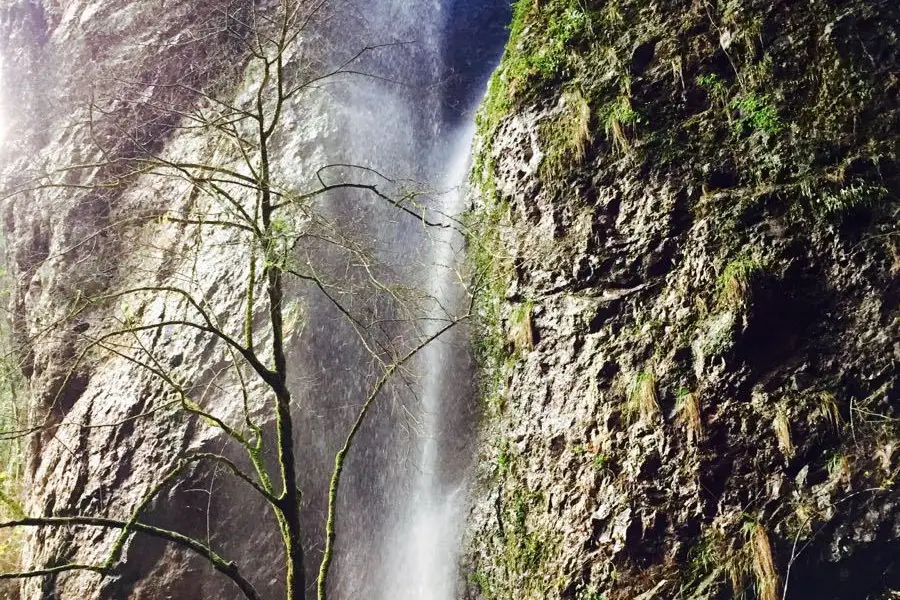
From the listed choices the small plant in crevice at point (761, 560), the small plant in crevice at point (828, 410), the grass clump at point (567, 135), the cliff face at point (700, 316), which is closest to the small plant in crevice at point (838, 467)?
the cliff face at point (700, 316)

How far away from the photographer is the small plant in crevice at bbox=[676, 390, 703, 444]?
4.52 metres

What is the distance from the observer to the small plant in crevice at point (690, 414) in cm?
452

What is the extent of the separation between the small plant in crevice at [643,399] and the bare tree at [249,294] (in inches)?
60.9

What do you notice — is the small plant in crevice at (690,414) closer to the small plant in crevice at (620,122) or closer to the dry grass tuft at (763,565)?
the dry grass tuft at (763,565)

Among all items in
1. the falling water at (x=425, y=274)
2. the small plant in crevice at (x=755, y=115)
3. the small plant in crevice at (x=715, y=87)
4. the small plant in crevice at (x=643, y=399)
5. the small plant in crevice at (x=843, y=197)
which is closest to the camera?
the small plant in crevice at (x=843, y=197)

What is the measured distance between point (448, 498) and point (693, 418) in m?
2.97

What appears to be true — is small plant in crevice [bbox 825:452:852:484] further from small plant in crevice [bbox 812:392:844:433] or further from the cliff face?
small plant in crevice [bbox 812:392:844:433]

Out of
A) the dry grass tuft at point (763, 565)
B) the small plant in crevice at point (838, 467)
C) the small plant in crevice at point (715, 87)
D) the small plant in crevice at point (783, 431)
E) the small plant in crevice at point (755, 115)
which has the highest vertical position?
the small plant in crevice at point (715, 87)

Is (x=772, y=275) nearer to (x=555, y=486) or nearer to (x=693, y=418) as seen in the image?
(x=693, y=418)

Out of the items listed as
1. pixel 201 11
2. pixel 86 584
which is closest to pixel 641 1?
pixel 201 11

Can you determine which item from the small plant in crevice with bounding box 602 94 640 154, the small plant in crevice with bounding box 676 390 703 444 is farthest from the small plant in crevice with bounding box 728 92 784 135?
the small plant in crevice with bounding box 676 390 703 444

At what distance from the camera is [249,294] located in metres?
5.03

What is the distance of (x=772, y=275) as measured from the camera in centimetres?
462

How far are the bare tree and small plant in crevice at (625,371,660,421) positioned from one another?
1547 mm
